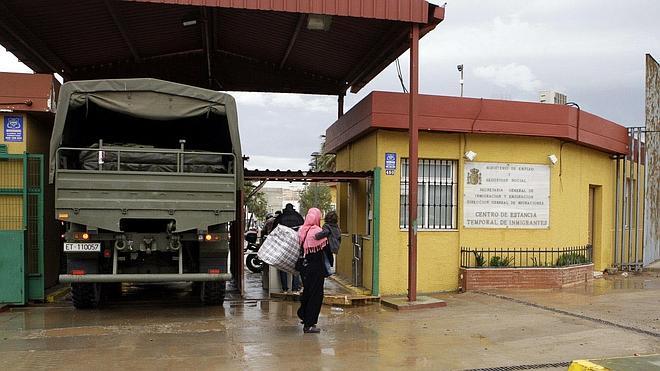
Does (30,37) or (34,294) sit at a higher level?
(30,37)

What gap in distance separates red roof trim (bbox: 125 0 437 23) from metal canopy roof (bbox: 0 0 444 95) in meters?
0.01

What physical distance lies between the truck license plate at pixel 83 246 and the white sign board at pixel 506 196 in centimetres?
665

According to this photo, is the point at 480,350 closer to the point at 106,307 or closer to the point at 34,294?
the point at 106,307

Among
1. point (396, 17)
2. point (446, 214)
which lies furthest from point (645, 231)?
point (396, 17)

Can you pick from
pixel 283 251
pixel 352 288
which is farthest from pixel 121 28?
pixel 352 288

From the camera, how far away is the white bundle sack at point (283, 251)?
8289 mm

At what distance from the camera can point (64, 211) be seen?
316 inches

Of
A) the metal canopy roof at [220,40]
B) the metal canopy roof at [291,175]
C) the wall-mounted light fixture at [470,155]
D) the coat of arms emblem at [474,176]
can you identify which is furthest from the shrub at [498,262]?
the metal canopy roof at [220,40]

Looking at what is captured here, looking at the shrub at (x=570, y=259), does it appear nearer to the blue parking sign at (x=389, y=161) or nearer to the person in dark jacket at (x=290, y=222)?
the blue parking sign at (x=389, y=161)

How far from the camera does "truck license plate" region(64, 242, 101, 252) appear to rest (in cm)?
824

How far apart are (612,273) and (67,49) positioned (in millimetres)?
13755

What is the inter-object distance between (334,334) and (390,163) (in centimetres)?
420

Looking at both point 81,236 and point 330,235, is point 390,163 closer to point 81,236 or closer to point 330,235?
point 330,235

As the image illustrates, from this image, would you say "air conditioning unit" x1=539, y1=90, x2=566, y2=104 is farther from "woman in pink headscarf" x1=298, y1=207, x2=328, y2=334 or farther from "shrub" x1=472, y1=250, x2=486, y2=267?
"woman in pink headscarf" x1=298, y1=207, x2=328, y2=334
